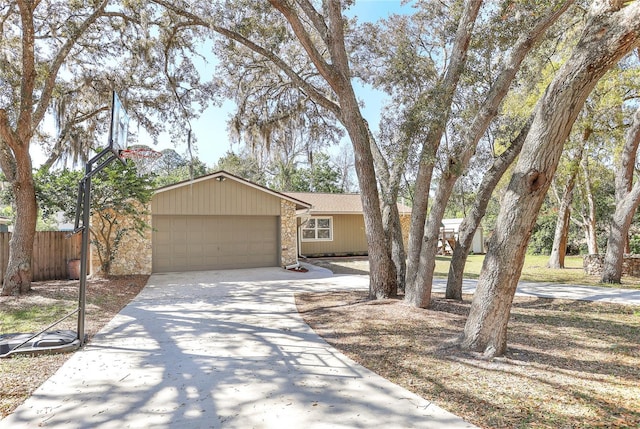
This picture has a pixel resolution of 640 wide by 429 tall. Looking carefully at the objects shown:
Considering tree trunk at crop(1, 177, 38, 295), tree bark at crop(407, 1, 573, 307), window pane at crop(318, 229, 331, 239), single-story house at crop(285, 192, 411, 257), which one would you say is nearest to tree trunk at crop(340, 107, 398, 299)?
tree bark at crop(407, 1, 573, 307)

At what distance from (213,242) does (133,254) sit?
2.39m

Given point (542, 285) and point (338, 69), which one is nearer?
point (338, 69)

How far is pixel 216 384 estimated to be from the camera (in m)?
3.48

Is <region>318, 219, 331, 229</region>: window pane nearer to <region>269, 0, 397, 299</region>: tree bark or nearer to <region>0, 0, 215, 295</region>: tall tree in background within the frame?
<region>0, 0, 215, 295</region>: tall tree in background

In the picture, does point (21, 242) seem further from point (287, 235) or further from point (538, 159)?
point (538, 159)

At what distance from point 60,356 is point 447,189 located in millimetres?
5518

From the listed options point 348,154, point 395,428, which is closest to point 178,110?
point 395,428

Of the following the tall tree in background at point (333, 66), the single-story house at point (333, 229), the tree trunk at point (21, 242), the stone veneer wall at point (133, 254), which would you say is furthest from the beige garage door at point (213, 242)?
the tall tree in background at point (333, 66)

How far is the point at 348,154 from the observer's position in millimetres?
33219

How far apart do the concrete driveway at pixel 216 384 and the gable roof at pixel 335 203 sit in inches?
468

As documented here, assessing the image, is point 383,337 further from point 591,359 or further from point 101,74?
point 101,74

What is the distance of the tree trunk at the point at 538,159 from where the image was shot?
337cm

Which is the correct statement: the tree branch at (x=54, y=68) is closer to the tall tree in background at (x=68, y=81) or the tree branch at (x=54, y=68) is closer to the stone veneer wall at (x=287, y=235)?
the tall tree in background at (x=68, y=81)

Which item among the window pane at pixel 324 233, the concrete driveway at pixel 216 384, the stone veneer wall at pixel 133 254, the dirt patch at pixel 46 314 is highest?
the window pane at pixel 324 233
